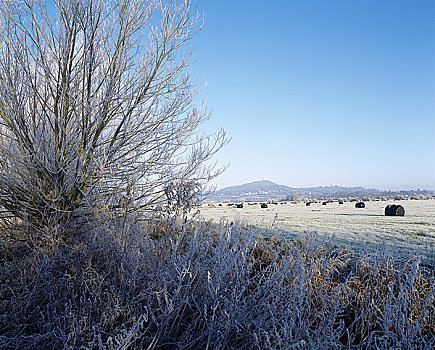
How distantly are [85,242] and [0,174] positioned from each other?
1.45m

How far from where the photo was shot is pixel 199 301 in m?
2.67

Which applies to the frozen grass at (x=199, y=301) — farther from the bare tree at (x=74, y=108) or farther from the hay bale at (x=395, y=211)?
the hay bale at (x=395, y=211)

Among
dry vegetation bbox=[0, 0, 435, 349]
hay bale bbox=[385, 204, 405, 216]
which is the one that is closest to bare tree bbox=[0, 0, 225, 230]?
dry vegetation bbox=[0, 0, 435, 349]

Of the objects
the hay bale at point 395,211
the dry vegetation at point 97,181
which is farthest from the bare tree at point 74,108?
the hay bale at point 395,211

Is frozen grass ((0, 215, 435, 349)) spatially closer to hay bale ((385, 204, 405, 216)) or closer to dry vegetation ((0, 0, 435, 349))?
dry vegetation ((0, 0, 435, 349))

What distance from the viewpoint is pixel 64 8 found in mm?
3824

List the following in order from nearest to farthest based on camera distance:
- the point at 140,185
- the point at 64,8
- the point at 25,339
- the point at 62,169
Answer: the point at 25,339 < the point at 62,169 < the point at 64,8 < the point at 140,185

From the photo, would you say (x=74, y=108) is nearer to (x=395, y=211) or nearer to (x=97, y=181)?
(x=97, y=181)

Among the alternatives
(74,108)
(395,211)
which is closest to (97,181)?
(74,108)

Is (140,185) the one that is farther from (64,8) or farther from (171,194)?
(64,8)

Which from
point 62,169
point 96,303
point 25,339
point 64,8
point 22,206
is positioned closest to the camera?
point 25,339

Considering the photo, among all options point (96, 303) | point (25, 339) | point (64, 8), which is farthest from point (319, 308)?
point (64, 8)

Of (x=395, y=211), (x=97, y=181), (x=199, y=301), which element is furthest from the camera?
(x=395, y=211)

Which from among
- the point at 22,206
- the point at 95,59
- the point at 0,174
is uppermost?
the point at 95,59
